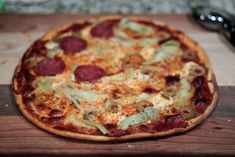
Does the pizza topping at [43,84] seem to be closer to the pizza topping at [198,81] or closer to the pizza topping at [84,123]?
the pizza topping at [84,123]

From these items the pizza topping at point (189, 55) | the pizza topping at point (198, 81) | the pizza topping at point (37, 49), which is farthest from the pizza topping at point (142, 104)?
the pizza topping at point (37, 49)

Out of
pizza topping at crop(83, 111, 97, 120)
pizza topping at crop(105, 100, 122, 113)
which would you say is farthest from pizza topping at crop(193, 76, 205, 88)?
pizza topping at crop(83, 111, 97, 120)

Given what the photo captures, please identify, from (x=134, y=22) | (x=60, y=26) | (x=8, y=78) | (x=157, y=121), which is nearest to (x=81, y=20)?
(x=60, y=26)

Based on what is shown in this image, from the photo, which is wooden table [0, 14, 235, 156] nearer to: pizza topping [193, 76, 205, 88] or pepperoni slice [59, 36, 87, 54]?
pizza topping [193, 76, 205, 88]

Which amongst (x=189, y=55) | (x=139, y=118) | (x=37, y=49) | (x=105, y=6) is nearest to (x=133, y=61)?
(x=189, y=55)

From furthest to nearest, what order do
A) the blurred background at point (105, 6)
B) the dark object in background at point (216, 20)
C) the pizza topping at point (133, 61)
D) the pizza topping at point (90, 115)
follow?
the blurred background at point (105, 6), the dark object in background at point (216, 20), the pizza topping at point (133, 61), the pizza topping at point (90, 115)

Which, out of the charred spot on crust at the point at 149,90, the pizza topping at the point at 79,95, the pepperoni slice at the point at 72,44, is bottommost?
the charred spot on crust at the point at 149,90

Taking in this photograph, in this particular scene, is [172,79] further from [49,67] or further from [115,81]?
[49,67]
